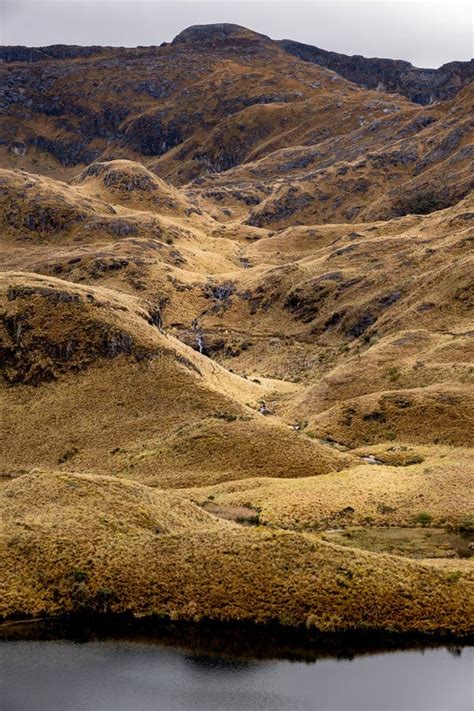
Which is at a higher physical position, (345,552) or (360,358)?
(360,358)

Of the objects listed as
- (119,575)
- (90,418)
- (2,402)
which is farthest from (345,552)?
(2,402)

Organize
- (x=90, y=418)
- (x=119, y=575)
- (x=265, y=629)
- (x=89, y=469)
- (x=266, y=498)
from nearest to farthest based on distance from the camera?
(x=265, y=629)
(x=119, y=575)
(x=266, y=498)
(x=89, y=469)
(x=90, y=418)

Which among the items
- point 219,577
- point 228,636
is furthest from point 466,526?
point 228,636

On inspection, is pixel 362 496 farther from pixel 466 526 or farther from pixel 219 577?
pixel 219 577

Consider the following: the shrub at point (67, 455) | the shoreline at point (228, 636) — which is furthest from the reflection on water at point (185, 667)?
the shrub at point (67, 455)

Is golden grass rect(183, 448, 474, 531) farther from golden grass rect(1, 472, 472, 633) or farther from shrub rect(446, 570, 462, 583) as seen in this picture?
shrub rect(446, 570, 462, 583)

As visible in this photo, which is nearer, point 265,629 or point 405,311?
point 265,629

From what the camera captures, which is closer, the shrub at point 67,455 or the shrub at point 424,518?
the shrub at point 424,518

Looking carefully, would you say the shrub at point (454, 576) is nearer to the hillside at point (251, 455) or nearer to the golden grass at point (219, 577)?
the golden grass at point (219, 577)

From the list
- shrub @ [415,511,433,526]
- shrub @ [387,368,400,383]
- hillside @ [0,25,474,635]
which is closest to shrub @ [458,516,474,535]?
hillside @ [0,25,474,635]

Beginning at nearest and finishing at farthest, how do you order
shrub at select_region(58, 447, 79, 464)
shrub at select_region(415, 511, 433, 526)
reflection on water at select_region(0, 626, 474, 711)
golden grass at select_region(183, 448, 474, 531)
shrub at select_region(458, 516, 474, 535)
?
reflection on water at select_region(0, 626, 474, 711) < shrub at select_region(458, 516, 474, 535) < shrub at select_region(415, 511, 433, 526) < golden grass at select_region(183, 448, 474, 531) < shrub at select_region(58, 447, 79, 464)

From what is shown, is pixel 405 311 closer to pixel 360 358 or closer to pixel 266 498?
pixel 360 358
